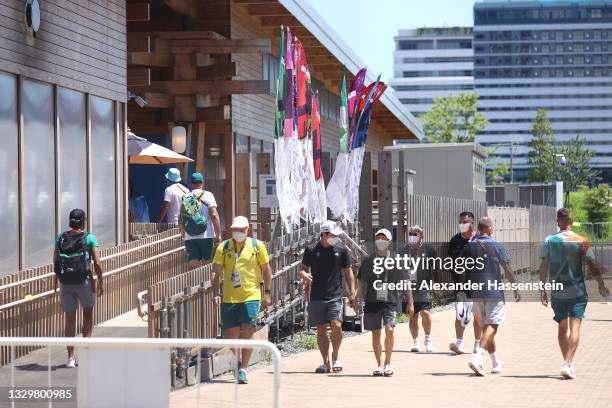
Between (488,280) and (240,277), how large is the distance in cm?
297

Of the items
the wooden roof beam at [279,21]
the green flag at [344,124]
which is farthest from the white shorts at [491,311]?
the wooden roof beam at [279,21]

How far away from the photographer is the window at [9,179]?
1461cm

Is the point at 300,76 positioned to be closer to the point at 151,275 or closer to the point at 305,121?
the point at 305,121

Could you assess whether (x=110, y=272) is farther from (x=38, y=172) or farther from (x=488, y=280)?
(x=488, y=280)

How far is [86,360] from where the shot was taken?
7.34 metres

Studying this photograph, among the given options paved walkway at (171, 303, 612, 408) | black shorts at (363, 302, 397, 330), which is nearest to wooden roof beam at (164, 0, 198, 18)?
paved walkway at (171, 303, 612, 408)

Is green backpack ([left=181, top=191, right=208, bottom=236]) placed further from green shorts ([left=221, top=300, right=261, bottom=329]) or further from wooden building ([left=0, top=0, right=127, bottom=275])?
green shorts ([left=221, top=300, right=261, bottom=329])

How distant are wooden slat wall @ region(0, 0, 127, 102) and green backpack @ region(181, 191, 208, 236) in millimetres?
2373

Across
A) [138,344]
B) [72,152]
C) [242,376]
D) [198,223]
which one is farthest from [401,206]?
[138,344]

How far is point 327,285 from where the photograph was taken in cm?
1403

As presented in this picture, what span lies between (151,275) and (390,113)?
31314mm

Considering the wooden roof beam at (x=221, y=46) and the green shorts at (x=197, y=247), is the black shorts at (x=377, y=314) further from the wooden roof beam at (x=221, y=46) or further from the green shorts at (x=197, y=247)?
the wooden roof beam at (x=221, y=46)

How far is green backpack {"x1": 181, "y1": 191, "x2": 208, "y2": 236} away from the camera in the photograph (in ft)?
52.8

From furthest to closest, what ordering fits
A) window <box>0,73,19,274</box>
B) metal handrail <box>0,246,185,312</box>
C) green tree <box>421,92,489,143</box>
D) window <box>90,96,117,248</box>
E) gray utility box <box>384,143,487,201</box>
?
green tree <box>421,92,489,143</box> → gray utility box <box>384,143,487,201</box> → window <box>90,96,117,248</box> → window <box>0,73,19,274</box> → metal handrail <box>0,246,185,312</box>
